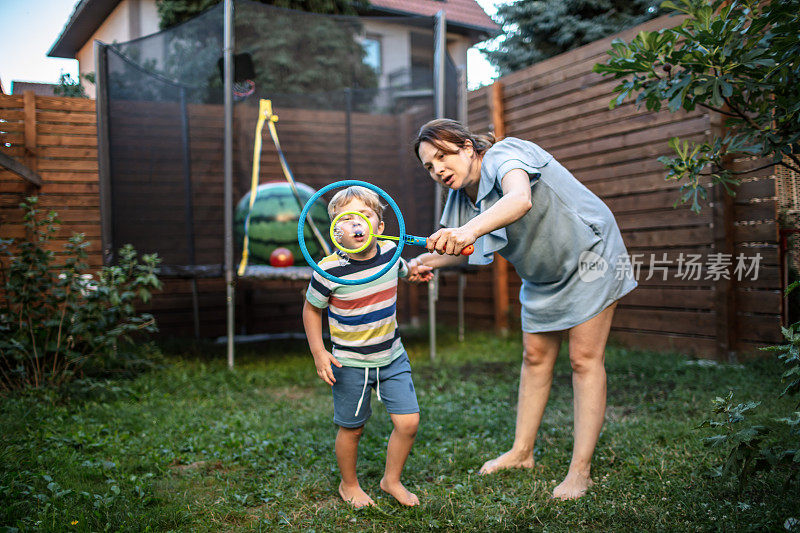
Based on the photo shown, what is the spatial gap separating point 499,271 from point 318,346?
14.5 ft

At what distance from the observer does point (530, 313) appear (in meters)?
2.50

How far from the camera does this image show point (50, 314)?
3828 mm

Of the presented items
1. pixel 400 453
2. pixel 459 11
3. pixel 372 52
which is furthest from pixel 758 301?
pixel 459 11

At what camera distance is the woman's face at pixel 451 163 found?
7.17 ft

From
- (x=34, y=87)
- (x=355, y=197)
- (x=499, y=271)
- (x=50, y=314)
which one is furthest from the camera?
(x=499, y=271)

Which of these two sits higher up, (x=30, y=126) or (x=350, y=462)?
(x=30, y=126)

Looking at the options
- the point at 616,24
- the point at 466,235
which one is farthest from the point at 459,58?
the point at 466,235

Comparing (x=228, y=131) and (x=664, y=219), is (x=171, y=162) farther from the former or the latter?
(x=664, y=219)

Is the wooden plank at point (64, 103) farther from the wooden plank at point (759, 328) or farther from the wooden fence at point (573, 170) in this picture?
the wooden plank at point (759, 328)

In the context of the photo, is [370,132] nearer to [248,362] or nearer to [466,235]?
[248,362]

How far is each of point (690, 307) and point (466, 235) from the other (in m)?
3.48

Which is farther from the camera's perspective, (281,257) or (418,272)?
(281,257)

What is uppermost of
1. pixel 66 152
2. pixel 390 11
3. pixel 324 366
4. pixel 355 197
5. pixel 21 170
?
pixel 390 11

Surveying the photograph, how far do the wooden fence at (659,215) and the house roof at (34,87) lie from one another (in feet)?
13.8
